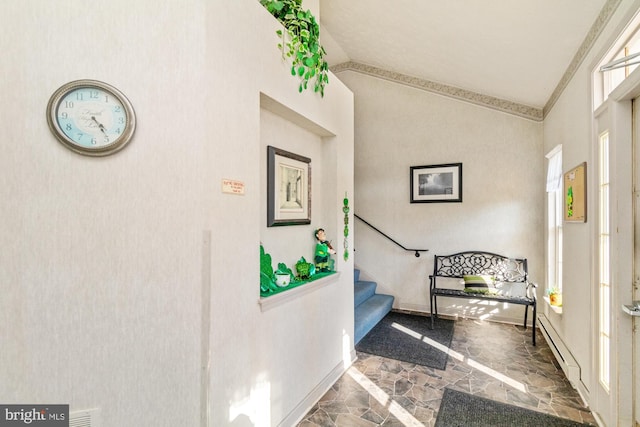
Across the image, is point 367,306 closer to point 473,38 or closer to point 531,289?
point 531,289

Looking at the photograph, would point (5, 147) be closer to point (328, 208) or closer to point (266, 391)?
point (266, 391)

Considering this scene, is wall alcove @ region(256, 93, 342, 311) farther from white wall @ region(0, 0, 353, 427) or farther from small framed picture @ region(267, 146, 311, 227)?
white wall @ region(0, 0, 353, 427)

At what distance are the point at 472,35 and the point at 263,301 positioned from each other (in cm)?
281

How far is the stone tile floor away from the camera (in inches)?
76.9

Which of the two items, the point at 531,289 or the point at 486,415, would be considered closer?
the point at 486,415

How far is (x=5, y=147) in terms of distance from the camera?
1030 millimetres

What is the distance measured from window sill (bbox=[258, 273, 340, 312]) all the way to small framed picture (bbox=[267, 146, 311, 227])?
1.50 ft

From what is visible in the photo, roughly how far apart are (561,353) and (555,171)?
5.63 feet

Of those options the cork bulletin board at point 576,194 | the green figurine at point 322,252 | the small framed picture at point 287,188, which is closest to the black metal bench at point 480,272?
the cork bulletin board at point 576,194

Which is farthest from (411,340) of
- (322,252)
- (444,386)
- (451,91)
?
(451,91)

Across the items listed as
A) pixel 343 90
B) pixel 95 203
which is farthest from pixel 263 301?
pixel 343 90

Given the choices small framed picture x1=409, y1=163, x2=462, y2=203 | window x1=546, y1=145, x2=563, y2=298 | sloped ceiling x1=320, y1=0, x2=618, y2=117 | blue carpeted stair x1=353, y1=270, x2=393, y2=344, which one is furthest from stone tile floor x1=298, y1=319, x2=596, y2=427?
sloped ceiling x1=320, y1=0, x2=618, y2=117

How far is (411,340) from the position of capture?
313cm

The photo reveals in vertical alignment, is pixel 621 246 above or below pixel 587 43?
below
